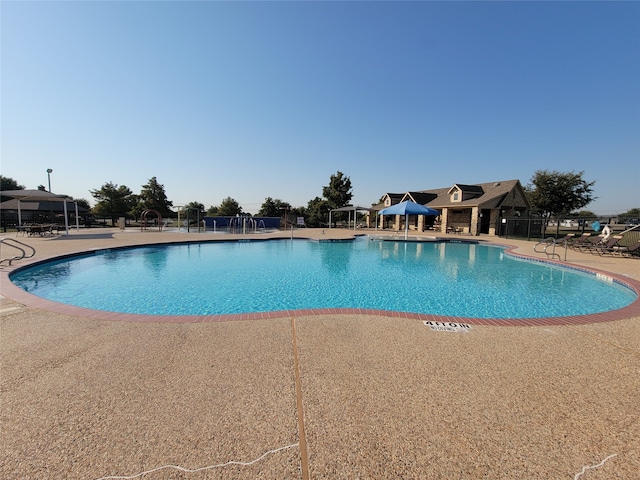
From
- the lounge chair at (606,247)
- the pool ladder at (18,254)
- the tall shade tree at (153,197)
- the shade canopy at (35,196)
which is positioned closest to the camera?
the pool ladder at (18,254)

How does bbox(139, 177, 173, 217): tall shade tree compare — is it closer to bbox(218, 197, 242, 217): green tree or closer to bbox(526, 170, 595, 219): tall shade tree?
bbox(218, 197, 242, 217): green tree

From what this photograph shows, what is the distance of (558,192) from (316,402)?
34.3 metres

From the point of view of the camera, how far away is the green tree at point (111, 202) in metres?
37.0

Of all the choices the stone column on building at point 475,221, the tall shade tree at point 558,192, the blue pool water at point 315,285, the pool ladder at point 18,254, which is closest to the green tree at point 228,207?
the blue pool water at point 315,285

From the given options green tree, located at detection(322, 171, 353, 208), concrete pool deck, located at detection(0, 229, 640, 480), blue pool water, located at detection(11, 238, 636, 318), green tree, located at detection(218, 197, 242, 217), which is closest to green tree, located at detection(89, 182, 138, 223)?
green tree, located at detection(218, 197, 242, 217)

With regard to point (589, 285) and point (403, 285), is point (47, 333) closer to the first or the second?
point (403, 285)

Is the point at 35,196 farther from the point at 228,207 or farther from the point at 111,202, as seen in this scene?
the point at 228,207

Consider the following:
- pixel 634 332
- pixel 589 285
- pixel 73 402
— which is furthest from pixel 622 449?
pixel 589 285

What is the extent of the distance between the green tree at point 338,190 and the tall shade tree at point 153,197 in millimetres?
24184

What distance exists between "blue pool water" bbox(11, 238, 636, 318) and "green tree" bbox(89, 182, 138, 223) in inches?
1224

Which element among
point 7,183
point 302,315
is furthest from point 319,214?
point 7,183

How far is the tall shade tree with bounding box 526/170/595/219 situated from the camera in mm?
26562

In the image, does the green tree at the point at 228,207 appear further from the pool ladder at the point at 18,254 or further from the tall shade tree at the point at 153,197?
the pool ladder at the point at 18,254

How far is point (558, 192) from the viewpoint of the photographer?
26891 millimetres
